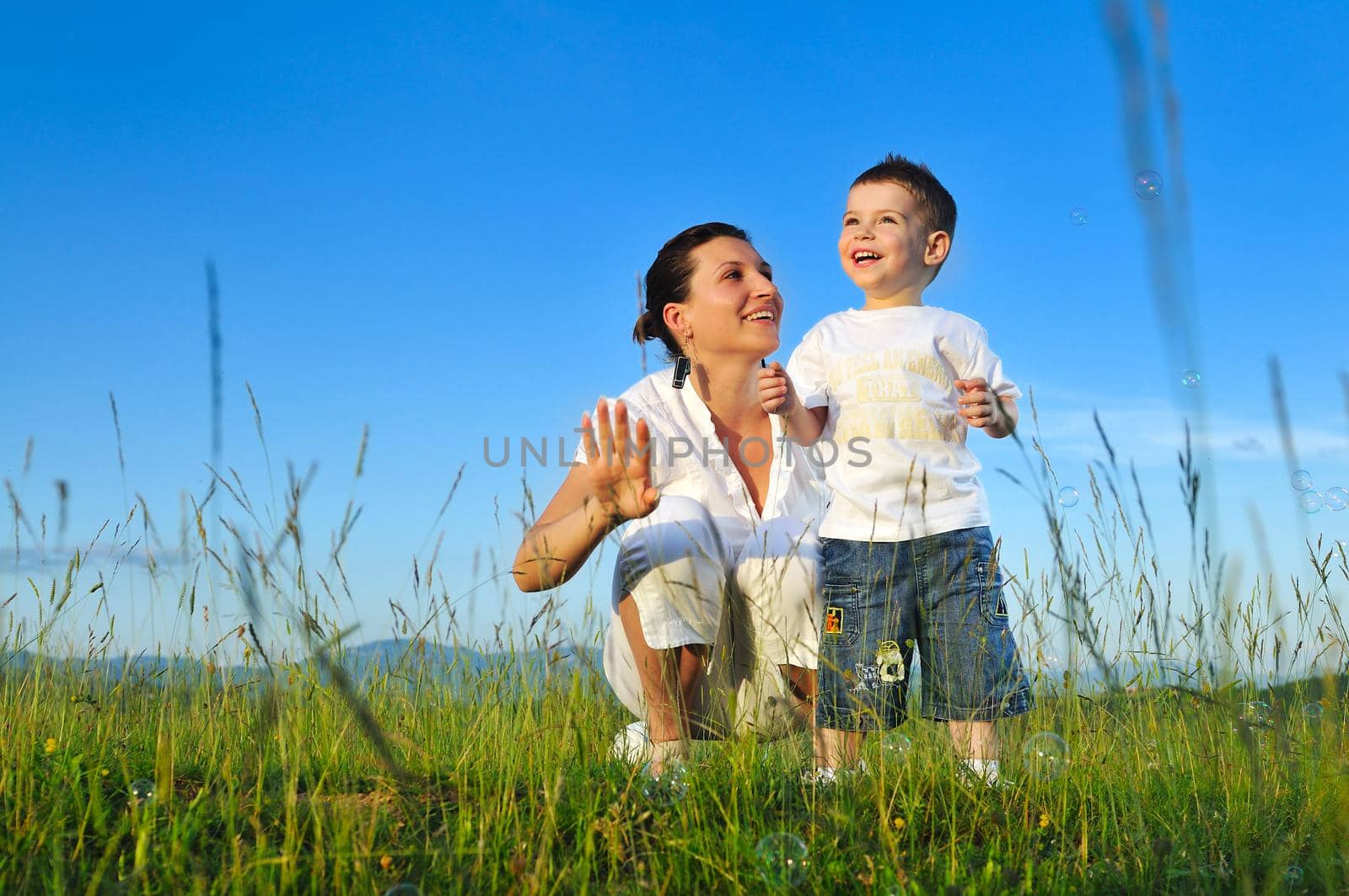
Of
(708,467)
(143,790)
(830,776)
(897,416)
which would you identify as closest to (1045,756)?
(830,776)

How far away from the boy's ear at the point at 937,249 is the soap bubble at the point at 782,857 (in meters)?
2.59

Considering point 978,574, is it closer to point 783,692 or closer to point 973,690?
point 973,690

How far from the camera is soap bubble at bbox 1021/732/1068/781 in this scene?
9.23 ft

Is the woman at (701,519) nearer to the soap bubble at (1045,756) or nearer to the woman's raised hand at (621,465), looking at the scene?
the woman's raised hand at (621,465)

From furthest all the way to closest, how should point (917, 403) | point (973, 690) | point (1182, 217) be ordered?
point (917, 403) → point (973, 690) → point (1182, 217)

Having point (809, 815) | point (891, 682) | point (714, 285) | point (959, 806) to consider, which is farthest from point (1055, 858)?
point (714, 285)

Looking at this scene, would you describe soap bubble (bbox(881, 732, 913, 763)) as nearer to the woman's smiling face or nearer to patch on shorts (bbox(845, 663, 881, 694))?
patch on shorts (bbox(845, 663, 881, 694))

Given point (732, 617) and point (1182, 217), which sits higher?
point (1182, 217)

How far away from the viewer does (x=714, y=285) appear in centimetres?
420

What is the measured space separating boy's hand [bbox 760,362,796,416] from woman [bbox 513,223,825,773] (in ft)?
1.57

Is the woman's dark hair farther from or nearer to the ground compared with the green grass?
farther from the ground

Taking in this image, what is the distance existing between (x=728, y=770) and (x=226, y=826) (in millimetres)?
1259

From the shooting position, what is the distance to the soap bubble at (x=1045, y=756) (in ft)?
9.23

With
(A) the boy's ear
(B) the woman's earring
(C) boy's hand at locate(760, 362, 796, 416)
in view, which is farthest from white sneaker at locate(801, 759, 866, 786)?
(A) the boy's ear
